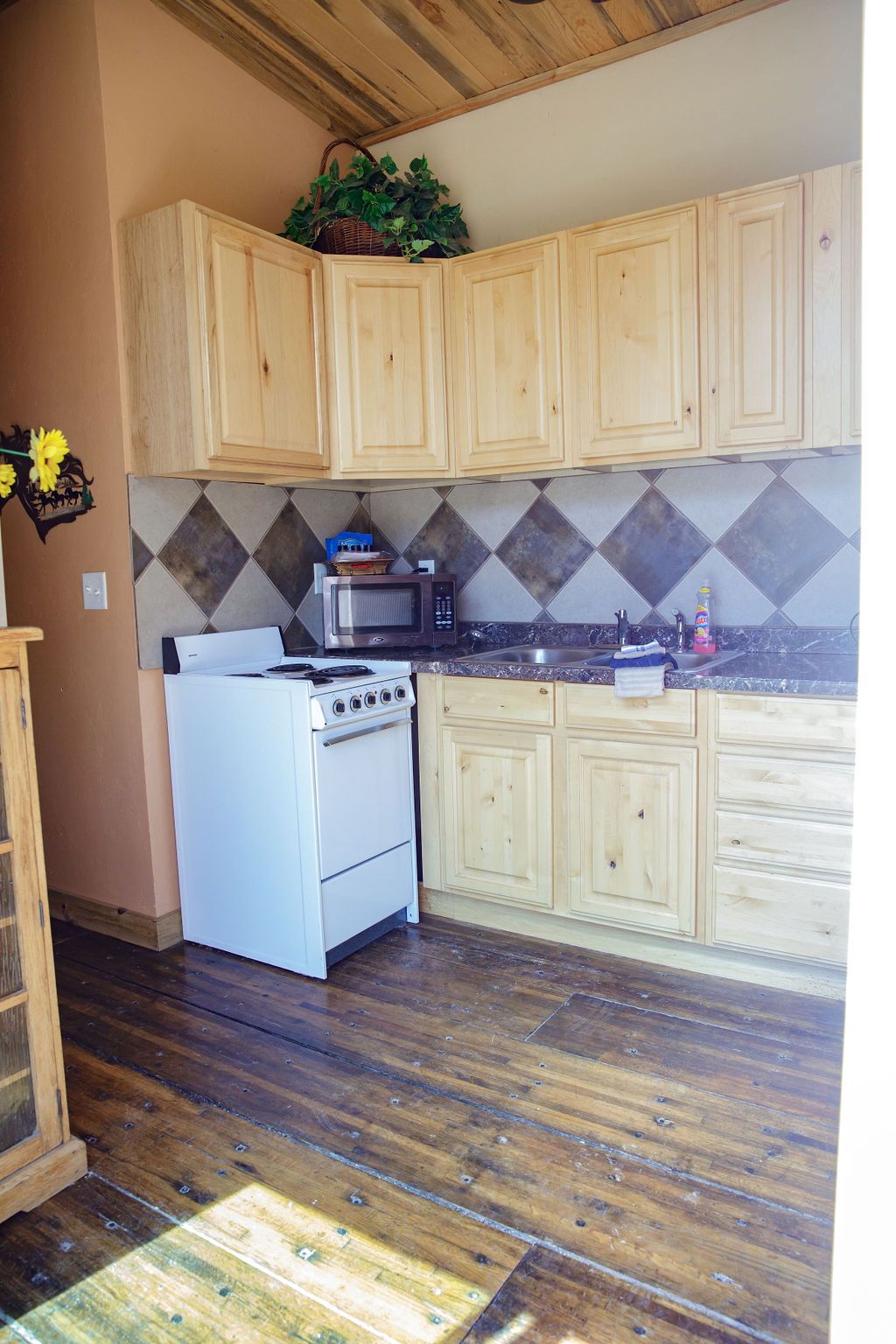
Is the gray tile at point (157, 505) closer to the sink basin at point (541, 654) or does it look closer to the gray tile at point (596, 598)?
the sink basin at point (541, 654)

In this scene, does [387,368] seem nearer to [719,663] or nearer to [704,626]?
[704,626]

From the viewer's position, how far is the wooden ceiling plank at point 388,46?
2857 mm

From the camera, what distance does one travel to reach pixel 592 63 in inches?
124

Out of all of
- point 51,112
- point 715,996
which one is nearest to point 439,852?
point 715,996

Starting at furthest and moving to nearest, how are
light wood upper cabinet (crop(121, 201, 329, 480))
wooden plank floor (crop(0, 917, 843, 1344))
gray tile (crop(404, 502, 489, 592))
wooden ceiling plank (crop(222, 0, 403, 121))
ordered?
gray tile (crop(404, 502, 489, 592)) → wooden ceiling plank (crop(222, 0, 403, 121)) → light wood upper cabinet (crop(121, 201, 329, 480)) → wooden plank floor (crop(0, 917, 843, 1344))

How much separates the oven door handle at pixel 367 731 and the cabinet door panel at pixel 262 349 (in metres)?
0.90

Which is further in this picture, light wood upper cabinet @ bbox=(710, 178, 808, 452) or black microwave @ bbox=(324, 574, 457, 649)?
black microwave @ bbox=(324, 574, 457, 649)

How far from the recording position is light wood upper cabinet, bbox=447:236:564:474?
294 cm

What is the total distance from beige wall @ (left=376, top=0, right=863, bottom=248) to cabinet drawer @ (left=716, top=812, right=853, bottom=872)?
6.58 feet

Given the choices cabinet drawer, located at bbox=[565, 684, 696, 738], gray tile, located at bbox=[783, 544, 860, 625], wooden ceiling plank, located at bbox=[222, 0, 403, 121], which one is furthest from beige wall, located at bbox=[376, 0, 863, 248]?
cabinet drawer, located at bbox=[565, 684, 696, 738]

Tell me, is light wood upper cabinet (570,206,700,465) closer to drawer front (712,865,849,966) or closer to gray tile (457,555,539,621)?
gray tile (457,555,539,621)

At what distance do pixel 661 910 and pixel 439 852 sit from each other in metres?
0.77

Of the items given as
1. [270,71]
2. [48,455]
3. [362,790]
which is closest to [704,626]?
[362,790]

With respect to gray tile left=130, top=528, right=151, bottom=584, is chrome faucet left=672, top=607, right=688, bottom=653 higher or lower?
lower
